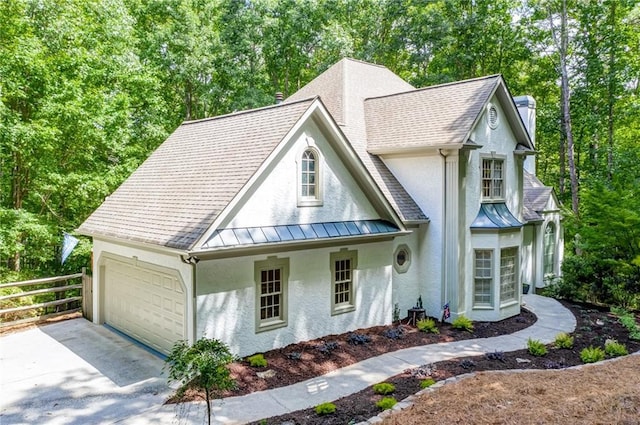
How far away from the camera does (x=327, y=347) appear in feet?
35.6

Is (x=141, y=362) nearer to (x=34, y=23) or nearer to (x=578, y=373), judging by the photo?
(x=578, y=373)

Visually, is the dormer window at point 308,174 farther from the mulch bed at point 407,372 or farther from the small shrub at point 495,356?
the small shrub at point 495,356

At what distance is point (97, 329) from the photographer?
12.7 m

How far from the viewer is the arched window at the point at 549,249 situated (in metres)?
20.5

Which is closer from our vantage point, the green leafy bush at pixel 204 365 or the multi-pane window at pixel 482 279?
the green leafy bush at pixel 204 365

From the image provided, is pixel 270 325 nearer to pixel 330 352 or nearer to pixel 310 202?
pixel 330 352

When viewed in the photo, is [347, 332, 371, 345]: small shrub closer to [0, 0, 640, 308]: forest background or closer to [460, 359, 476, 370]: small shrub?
[460, 359, 476, 370]: small shrub

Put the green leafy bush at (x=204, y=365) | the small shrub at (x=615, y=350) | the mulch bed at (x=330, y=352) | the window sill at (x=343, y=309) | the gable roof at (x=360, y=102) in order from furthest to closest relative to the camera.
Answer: the gable roof at (x=360, y=102) → the window sill at (x=343, y=309) → the small shrub at (x=615, y=350) → the mulch bed at (x=330, y=352) → the green leafy bush at (x=204, y=365)

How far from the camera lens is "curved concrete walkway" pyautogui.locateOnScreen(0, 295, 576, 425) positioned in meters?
7.76

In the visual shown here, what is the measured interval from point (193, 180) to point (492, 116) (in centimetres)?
1013

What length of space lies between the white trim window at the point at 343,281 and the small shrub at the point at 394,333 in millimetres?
1173

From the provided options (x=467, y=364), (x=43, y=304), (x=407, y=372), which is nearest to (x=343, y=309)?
(x=407, y=372)

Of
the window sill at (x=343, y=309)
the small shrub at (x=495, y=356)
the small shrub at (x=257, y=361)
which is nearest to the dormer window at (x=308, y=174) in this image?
the window sill at (x=343, y=309)

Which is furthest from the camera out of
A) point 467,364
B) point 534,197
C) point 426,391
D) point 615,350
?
point 534,197
